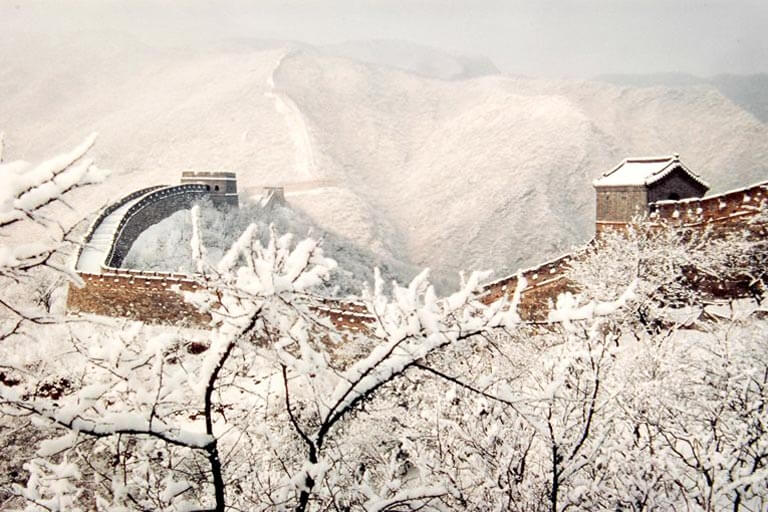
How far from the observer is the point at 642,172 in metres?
18.3

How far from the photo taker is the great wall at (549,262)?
47.4 ft

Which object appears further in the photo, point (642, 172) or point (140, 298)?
point (140, 298)

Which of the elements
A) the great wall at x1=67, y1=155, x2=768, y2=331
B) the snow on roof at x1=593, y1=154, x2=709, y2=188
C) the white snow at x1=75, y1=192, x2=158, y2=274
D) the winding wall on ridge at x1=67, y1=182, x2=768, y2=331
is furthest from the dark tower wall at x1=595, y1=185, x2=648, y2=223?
the white snow at x1=75, y1=192, x2=158, y2=274

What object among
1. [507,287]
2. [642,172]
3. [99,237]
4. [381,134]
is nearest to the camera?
[507,287]

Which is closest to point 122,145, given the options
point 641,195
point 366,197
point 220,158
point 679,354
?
point 220,158

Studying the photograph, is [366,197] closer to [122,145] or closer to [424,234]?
[424,234]

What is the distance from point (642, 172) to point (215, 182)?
26.9 metres

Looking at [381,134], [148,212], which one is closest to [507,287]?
[148,212]

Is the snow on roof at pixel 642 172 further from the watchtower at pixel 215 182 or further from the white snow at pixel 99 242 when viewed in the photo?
the watchtower at pixel 215 182

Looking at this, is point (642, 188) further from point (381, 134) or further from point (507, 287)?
point (381, 134)

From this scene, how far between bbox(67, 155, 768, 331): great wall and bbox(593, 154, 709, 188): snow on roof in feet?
0.10

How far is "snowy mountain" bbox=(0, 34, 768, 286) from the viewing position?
174 feet

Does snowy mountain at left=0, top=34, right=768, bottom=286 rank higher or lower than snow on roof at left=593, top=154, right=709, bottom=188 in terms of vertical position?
higher

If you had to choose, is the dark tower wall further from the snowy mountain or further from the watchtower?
the snowy mountain
